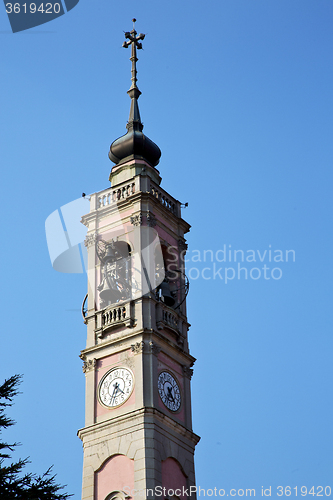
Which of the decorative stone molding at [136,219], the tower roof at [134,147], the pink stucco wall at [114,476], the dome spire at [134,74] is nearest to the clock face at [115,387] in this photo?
the pink stucco wall at [114,476]

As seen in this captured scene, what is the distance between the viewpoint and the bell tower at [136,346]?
34844 mm

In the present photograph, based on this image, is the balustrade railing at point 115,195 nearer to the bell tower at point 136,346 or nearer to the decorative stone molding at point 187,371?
the bell tower at point 136,346

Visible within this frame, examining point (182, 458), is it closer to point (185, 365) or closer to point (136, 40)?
point (185, 365)

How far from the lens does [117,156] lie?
4550 cm

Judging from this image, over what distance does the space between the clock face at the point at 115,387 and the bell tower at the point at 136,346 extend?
5 cm

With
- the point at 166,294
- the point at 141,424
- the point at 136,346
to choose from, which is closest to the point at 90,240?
the point at 166,294

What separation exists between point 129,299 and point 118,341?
2026mm

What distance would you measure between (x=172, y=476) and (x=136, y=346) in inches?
205

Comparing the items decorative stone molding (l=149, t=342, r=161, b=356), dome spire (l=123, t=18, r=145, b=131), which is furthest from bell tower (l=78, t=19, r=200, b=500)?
dome spire (l=123, t=18, r=145, b=131)

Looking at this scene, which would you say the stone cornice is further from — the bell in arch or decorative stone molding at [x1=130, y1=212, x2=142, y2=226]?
decorative stone molding at [x1=130, y1=212, x2=142, y2=226]

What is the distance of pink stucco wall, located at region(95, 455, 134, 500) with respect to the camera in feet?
112

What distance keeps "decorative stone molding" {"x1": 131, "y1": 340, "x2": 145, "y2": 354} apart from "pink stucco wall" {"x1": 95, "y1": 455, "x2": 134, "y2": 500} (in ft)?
13.7

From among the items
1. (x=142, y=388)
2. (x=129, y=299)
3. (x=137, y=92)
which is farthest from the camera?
(x=137, y=92)

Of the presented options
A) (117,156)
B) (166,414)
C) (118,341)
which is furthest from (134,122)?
(166,414)
